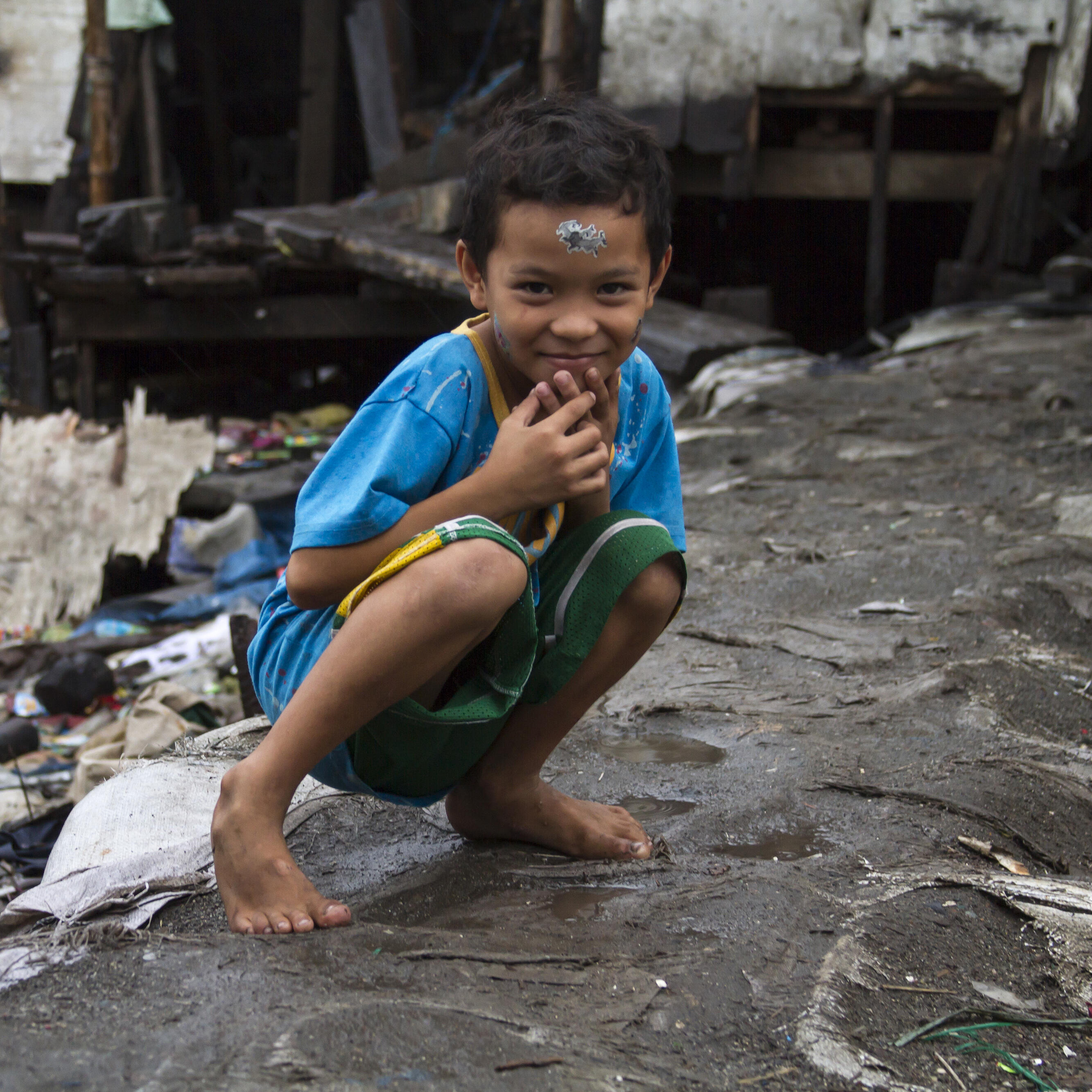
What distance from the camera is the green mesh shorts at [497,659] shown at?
4.87 ft

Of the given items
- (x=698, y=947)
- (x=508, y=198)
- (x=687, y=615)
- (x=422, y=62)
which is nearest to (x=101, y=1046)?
(x=698, y=947)

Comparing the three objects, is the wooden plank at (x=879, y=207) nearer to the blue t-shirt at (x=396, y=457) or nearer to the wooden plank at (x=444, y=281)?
the wooden plank at (x=444, y=281)

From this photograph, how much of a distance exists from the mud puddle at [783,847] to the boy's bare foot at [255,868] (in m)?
0.63

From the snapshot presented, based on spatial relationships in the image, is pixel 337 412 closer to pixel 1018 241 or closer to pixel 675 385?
pixel 675 385

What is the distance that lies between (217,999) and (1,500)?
4.57 metres

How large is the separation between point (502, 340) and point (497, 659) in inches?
17.4

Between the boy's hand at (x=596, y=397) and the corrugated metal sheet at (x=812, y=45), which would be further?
the corrugated metal sheet at (x=812, y=45)

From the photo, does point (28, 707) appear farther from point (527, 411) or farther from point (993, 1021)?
point (993, 1021)

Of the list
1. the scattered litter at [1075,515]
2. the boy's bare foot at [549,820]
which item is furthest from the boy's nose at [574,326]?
the scattered litter at [1075,515]

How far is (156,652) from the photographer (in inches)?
169

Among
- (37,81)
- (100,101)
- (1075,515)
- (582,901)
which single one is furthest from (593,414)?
(37,81)

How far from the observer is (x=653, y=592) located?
1.66m

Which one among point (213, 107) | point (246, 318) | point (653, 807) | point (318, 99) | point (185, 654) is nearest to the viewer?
point (653, 807)

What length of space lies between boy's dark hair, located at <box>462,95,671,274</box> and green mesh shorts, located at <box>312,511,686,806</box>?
421mm
